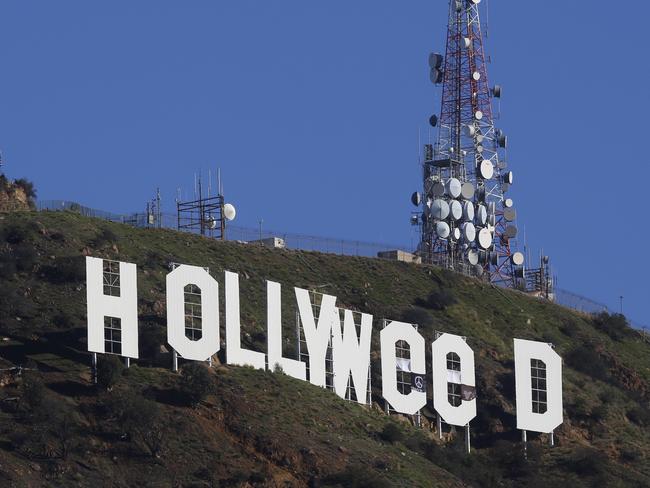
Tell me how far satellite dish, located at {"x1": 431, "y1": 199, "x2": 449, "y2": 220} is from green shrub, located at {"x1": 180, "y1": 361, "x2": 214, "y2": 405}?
41851 mm

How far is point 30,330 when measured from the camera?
101125 mm

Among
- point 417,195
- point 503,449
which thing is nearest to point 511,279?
point 417,195

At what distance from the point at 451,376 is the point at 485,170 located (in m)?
34.3

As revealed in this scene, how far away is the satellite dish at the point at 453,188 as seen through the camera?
139m

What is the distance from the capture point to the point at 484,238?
140 m

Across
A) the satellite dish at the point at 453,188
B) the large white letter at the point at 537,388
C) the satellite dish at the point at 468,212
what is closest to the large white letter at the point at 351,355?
the large white letter at the point at 537,388

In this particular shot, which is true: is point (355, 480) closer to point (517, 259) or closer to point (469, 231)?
point (469, 231)

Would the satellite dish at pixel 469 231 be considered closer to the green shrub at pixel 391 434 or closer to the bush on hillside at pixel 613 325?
the bush on hillside at pixel 613 325

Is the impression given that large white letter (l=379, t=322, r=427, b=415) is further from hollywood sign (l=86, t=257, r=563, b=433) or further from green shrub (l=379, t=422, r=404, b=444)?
green shrub (l=379, t=422, r=404, b=444)

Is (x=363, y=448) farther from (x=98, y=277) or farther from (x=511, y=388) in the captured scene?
(x=511, y=388)

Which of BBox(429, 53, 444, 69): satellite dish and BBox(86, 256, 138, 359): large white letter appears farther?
BBox(429, 53, 444, 69): satellite dish

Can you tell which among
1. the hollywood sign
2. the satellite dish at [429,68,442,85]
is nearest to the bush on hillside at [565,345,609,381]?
the hollywood sign

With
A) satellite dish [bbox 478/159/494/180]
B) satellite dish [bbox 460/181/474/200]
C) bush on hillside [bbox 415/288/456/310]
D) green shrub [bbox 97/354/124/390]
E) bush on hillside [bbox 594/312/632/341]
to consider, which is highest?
satellite dish [bbox 478/159/494/180]

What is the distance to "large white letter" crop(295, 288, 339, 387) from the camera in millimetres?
104500
